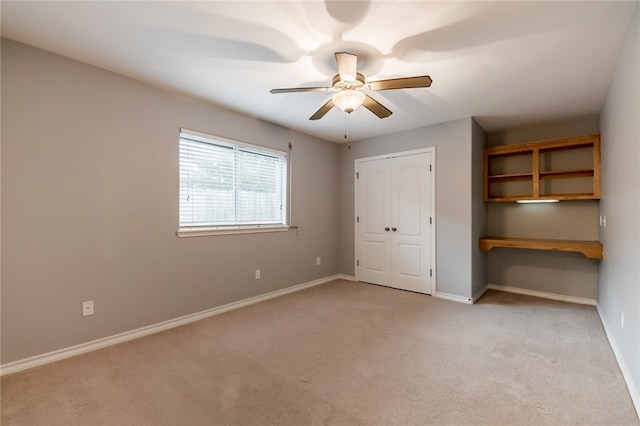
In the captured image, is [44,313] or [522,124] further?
[522,124]

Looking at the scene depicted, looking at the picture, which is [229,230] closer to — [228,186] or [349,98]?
[228,186]

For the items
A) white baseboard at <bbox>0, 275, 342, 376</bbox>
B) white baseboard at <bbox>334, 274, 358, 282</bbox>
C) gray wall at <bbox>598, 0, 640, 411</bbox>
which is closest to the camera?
gray wall at <bbox>598, 0, 640, 411</bbox>

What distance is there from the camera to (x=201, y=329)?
298 centimetres

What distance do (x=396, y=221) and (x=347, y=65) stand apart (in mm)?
3029

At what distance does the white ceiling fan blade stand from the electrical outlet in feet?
9.29

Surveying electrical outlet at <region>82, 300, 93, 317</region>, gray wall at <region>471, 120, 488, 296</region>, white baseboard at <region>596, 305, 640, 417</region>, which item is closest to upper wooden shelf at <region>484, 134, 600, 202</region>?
gray wall at <region>471, 120, 488, 296</region>

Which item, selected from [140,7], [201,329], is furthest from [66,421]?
[140,7]

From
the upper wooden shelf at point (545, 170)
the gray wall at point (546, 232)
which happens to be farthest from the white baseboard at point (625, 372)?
the upper wooden shelf at point (545, 170)

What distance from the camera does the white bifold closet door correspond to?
4305mm

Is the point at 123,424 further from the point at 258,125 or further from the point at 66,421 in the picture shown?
the point at 258,125

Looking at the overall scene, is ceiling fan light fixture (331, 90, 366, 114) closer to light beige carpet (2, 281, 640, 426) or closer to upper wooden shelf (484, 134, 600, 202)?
light beige carpet (2, 281, 640, 426)

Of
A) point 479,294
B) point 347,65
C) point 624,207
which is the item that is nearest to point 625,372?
point 624,207

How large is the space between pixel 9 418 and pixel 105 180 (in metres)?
1.77

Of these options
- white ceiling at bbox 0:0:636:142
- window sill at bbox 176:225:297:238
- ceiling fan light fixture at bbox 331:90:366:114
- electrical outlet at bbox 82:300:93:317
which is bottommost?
electrical outlet at bbox 82:300:93:317
